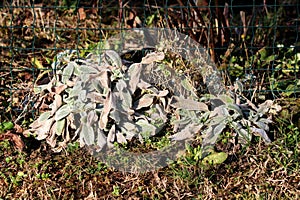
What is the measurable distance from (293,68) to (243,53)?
43 centimetres

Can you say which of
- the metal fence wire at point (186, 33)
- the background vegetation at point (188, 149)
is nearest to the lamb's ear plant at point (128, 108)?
the background vegetation at point (188, 149)

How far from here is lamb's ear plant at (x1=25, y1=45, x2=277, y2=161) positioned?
3541 millimetres

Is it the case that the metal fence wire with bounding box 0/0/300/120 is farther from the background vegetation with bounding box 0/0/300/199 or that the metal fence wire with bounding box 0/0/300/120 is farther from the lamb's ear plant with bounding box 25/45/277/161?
the lamb's ear plant with bounding box 25/45/277/161

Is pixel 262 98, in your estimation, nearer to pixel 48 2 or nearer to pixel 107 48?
pixel 107 48

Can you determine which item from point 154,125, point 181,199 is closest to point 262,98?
point 154,125

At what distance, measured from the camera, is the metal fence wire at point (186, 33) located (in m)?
3.98

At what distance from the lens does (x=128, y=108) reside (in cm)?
357

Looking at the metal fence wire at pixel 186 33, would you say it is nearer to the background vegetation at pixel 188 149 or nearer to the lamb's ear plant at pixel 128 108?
the background vegetation at pixel 188 149

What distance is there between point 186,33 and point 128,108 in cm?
94

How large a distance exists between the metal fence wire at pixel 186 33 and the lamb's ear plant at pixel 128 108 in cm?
22

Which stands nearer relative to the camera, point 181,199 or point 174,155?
point 181,199

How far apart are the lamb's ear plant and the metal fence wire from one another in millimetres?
219

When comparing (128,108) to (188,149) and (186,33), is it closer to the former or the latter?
(188,149)

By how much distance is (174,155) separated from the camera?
349 cm
